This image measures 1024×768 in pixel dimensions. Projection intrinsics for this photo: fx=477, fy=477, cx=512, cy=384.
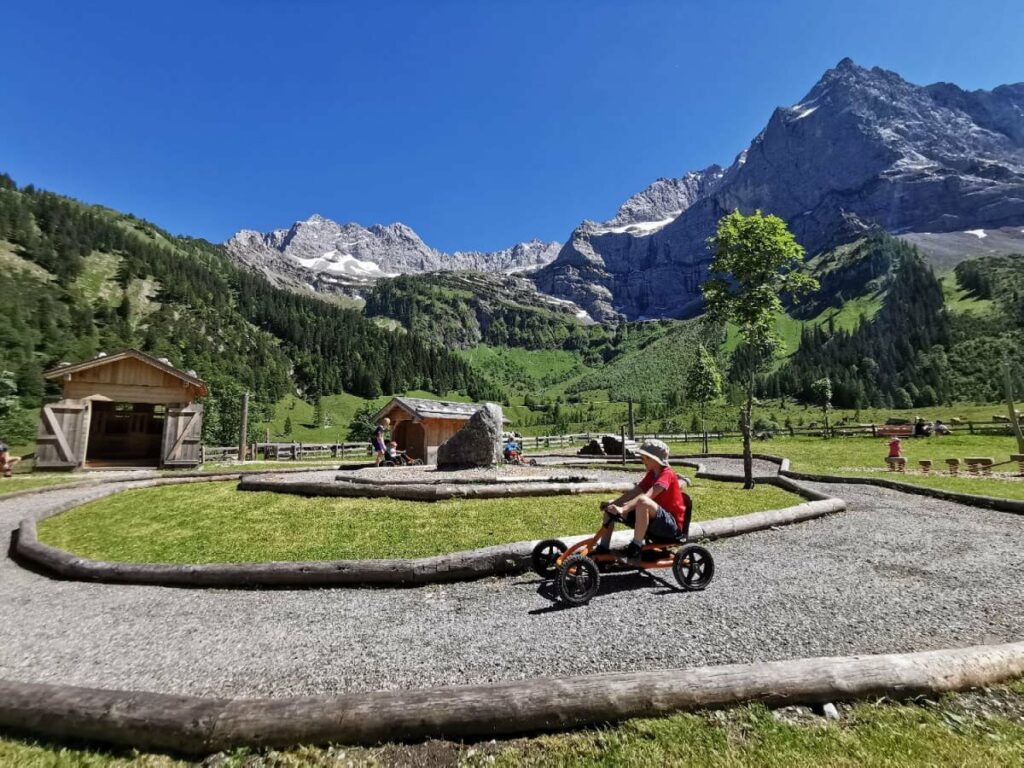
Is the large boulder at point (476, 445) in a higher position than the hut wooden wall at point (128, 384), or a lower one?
lower

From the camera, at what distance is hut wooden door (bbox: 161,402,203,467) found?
2883 cm

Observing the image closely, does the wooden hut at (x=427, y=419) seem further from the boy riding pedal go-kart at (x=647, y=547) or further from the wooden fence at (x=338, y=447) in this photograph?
the boy riding pedal go-kart at (x=647, y=547)

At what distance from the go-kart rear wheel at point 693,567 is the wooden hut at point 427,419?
21.3m

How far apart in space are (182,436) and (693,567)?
3183 cm

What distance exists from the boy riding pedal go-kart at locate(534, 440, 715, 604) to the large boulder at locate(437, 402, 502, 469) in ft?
43.5

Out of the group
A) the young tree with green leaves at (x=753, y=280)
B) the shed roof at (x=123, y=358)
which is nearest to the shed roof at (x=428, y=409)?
the shed roof at (x=123, y=358)

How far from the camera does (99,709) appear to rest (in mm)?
3854

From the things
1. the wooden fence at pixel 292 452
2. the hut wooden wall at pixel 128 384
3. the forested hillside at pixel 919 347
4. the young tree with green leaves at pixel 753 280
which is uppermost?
the forested hillside at pixel 919 347

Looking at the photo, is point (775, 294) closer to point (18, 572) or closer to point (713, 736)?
point (713, 736)

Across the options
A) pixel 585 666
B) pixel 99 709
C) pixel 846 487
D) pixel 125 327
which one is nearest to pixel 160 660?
pixel 99 709

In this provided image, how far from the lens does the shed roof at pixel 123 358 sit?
25.8 metres

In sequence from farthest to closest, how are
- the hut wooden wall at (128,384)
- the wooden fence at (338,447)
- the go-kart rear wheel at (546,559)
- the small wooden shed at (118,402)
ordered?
the wooden fence at (338,447)
the hut wooden wall at (128,384)
the small wooden shed at (118,402)
the go-kart rear wheel at (546,559)

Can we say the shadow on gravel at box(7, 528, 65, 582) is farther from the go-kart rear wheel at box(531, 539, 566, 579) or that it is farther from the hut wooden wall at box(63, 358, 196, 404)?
the hut wooden wall at box(63, 358, 196, 404)

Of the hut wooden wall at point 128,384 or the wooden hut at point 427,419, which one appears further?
the wooden hut at point 427,419
